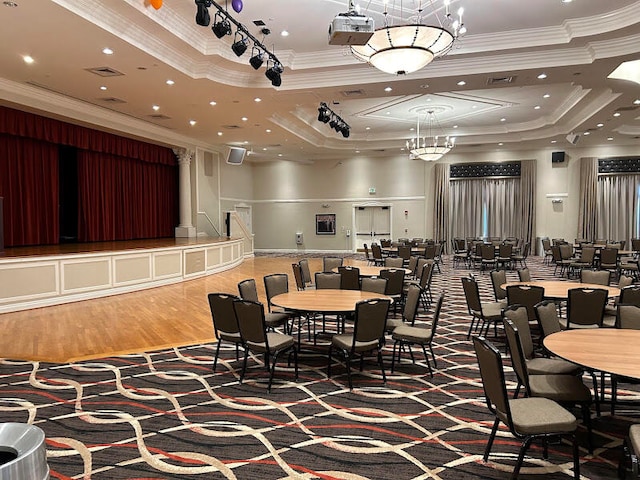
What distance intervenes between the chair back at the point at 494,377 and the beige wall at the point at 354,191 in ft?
51.7

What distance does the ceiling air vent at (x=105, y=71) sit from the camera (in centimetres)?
810

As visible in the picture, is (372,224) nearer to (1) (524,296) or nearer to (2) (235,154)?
(2) (235,154)

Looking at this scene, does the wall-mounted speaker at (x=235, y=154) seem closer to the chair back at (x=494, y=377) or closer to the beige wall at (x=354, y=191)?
the beige wall at (x=354, y=191)

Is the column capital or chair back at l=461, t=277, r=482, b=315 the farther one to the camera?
the column capital

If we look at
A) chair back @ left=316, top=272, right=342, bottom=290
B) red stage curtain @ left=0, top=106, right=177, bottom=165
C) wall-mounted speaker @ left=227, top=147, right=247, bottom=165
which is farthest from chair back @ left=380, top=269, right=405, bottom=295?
wall-mounted speaker @ left=227, top=147, right=247, bottom=165

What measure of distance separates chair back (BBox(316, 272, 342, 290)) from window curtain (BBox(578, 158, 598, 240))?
1422 cm

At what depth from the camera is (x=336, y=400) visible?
13.8 feet

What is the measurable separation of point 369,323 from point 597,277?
4.32 m

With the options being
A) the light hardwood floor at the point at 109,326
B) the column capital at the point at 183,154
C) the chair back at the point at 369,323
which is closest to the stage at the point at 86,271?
the light hardwood floor at the point at 109,326

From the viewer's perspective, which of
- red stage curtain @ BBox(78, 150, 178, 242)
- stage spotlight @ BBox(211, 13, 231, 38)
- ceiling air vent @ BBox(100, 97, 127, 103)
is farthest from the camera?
red stage curtain @ BBox(78, 150, 178, 242)

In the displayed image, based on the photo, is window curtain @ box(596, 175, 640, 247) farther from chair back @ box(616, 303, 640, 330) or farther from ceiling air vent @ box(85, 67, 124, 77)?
ceiling air vent @ box(85, 67, 124, 77)

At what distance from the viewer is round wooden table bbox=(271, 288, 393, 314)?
15.9 feet

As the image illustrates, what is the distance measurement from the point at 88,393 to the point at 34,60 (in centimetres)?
601

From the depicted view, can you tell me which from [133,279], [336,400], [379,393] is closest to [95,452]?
[336,400]
